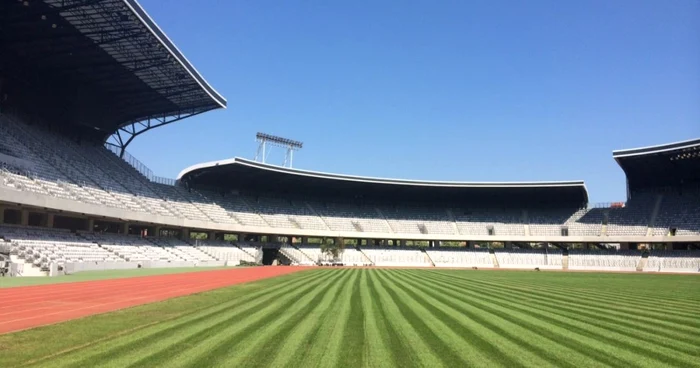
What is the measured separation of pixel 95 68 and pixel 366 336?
141ft

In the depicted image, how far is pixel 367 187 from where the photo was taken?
71.4m

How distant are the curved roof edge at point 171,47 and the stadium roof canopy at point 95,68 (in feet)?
0.23

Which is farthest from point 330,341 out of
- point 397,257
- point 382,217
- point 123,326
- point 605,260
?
point 382,217

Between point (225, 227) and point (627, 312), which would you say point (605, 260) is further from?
point (627, 312)

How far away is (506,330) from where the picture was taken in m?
11.1

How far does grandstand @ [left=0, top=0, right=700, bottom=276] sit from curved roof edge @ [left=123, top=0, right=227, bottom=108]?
17cm

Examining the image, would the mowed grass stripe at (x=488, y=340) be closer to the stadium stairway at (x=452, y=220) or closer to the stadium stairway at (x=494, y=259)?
the stadium stairway at (x=494, y=259)

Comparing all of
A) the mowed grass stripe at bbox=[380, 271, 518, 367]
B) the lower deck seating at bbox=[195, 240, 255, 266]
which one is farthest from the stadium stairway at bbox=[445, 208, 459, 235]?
the mowed grass stripe at bbox=[380, 271, 518, 367]

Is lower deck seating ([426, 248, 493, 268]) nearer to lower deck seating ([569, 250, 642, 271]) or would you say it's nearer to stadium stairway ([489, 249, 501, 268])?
stadium stairway ([489, 249, 501, 268])

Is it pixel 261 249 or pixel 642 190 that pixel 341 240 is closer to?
Result: pixel 261 249

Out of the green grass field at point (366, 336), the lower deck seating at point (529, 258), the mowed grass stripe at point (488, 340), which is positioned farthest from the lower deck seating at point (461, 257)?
the mowed grass stripe at point (488, 340)

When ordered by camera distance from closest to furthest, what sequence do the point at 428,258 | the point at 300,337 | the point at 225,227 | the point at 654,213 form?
the point at 300,337 → the point at 225,227 → the point at 654,213 → the point at 428,258

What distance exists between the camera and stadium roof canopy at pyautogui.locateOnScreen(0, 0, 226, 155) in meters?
32.8

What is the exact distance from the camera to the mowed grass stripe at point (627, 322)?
10.3 metres
